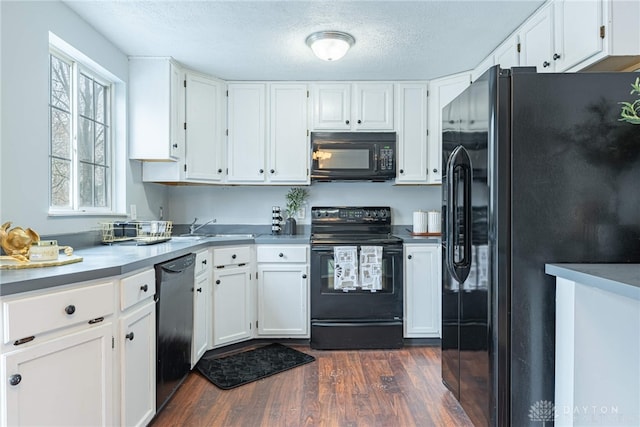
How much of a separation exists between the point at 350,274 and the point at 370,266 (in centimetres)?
18

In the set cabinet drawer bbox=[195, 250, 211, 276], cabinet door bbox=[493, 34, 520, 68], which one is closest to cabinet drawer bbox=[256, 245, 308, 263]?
cabinet drawer bbox=[195, 250, 211, 276]

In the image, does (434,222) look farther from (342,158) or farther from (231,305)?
(231,305)

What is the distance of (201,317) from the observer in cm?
257

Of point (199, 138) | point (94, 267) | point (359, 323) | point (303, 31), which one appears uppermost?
point (303, 31)

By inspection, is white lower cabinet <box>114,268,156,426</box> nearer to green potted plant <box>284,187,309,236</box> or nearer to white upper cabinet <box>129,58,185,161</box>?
white upper cabinet <box>129,58,185,161</box>

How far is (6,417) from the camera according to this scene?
1.17 meters

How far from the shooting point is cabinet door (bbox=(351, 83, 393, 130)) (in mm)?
3254

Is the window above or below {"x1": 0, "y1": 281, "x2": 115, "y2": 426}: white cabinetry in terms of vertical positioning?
above

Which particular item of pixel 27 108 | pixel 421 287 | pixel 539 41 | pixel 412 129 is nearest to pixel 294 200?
pixel 412 129

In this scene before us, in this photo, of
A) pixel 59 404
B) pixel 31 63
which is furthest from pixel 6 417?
pixel 31 63

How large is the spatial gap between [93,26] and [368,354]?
3.00 m

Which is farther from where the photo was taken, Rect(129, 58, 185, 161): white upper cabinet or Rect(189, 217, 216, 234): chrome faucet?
Rect(189, 217, 216, 234): chrome faucet

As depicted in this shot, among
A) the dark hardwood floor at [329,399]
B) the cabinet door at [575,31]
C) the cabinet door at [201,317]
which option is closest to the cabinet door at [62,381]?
the dark hardwood floor at [329,399]

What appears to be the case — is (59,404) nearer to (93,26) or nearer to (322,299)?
(322,299)
